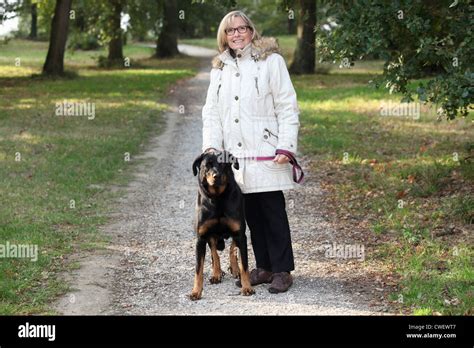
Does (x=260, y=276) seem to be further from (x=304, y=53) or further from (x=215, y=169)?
(x=304, y=53)

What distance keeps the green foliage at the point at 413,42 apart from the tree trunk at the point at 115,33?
90.3ft

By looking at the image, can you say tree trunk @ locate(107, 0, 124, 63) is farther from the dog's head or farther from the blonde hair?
the dog's head

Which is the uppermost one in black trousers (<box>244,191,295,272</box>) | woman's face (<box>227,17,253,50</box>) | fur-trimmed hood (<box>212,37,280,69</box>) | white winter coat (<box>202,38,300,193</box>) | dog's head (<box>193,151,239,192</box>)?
woman's face (<box>227,17,253,50</box>)

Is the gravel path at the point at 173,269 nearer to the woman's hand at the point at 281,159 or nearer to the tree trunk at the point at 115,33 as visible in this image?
the woman's hand at the point at 281,159

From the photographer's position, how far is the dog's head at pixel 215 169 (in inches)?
244

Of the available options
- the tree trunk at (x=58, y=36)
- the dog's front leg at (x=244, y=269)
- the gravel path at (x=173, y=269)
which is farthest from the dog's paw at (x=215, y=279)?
the tree trunk at (x=58, y=36)

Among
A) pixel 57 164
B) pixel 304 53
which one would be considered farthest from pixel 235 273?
pixel 304 53

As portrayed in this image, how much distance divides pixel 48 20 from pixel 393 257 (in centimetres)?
3543

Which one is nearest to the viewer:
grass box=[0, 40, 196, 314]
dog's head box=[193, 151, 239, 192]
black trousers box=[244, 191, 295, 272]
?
dog's head box=[193, 151, 239, 192]

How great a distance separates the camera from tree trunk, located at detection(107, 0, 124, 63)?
36656 mm

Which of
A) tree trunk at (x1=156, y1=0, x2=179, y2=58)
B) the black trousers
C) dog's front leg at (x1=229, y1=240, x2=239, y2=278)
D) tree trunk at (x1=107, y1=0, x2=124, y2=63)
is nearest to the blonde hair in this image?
the black trousers

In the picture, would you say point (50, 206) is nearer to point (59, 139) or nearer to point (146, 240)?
point (146, 240)

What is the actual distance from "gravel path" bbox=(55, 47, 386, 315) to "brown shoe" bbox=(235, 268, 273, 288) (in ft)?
0.21
